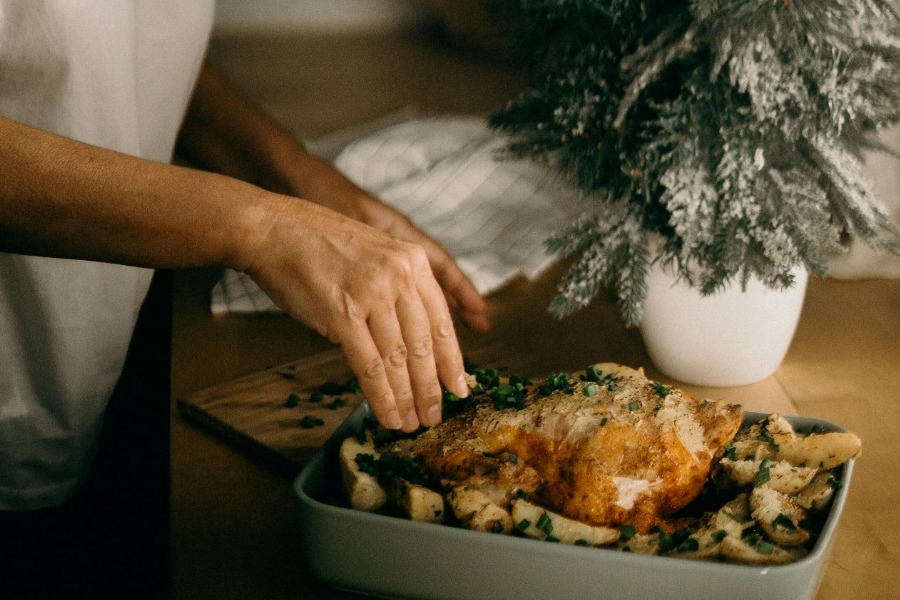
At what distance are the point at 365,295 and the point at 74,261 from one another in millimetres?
419

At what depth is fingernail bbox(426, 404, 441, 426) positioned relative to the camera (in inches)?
29.2

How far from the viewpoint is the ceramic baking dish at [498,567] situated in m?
0.59

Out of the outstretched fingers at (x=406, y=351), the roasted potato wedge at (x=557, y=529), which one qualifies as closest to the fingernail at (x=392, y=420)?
the outstretched fingers at (x=406, y=351)

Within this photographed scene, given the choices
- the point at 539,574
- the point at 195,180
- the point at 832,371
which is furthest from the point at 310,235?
the point at 832,371

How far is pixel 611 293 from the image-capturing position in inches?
47.8

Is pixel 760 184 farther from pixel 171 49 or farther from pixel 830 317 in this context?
pixel 171 49

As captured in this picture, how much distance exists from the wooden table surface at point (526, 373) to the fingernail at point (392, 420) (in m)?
0.09

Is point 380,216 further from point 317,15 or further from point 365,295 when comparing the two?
point 317,15

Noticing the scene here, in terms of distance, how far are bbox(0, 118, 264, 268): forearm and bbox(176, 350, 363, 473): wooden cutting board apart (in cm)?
21

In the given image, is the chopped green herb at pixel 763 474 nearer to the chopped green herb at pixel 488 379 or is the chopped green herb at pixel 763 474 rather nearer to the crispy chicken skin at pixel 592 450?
the crispy chicken skin at pixel 592 450

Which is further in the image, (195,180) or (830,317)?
(830,317)

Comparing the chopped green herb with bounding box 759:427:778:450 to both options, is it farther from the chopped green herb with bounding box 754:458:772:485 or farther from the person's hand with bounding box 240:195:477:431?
the person's hand with bounding box 240:195:477:431

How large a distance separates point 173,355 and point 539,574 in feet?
1.96

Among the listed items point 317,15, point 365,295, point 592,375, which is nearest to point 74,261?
point 365,295
